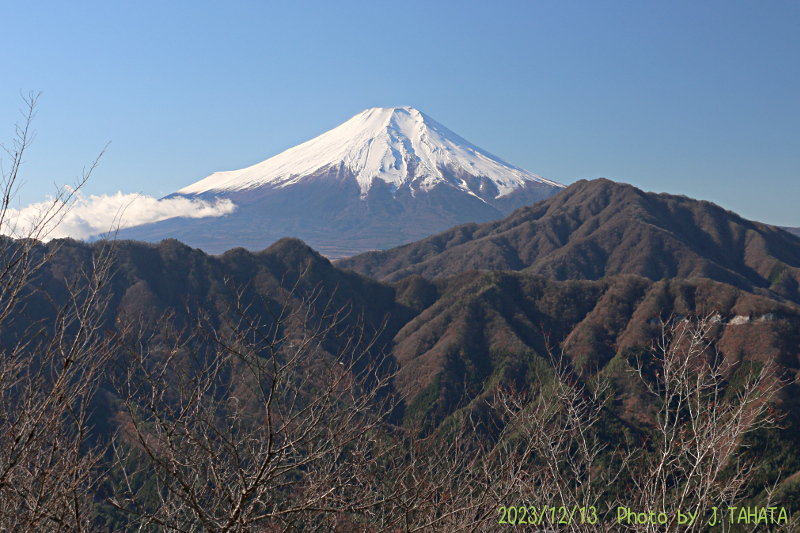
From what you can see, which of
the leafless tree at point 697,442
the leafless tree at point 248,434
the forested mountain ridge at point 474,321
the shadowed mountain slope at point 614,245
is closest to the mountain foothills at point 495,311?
the forested mountain ridge at point 474,321

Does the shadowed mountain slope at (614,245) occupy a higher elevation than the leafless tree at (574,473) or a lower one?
higher

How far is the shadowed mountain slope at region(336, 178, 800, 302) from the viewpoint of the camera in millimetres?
111062

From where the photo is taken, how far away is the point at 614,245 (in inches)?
4754

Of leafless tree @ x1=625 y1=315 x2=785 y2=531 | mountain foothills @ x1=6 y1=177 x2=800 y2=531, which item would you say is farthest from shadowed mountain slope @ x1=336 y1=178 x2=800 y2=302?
leafless tree @ x1=625 y1=315 x2=785 y2=531

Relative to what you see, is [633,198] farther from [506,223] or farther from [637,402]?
[637,402]

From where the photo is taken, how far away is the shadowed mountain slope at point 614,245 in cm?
11106

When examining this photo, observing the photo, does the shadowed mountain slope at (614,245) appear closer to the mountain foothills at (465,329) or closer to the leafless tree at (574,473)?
the mountain foothills at (465,329)

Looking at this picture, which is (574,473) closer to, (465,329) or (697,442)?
(697,442)

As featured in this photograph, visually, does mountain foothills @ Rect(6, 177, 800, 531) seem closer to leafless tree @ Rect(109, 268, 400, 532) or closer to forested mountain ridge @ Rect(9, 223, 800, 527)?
forested mountain ridge @ Rect(9, 223, 800, 527)

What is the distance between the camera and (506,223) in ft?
482

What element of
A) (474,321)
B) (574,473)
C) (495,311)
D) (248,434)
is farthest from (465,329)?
(248,434)

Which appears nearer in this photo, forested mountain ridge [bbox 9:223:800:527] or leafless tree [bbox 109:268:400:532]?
leafless tree [bbox 109:268:400:532]

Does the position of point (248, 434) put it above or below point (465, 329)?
above

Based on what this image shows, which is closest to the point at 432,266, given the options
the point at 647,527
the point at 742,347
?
the point at 742,347
